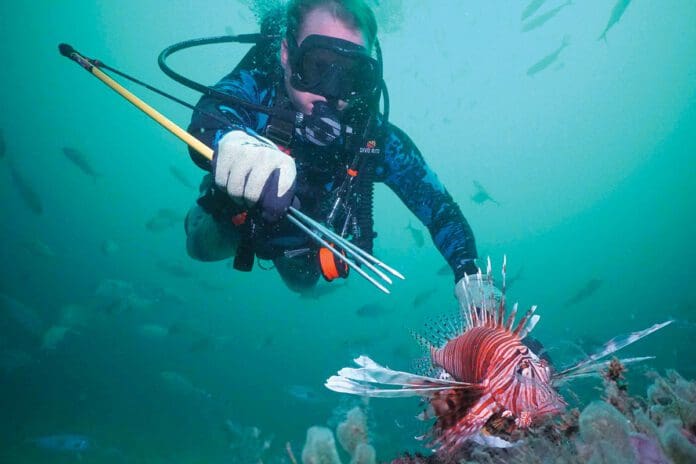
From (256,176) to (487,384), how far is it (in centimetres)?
119

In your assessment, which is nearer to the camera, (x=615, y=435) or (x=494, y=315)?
(x=615, y=435)

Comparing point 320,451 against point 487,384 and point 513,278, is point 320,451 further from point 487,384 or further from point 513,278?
point 513,278

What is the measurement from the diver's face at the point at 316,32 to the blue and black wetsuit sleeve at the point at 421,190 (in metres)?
0.99

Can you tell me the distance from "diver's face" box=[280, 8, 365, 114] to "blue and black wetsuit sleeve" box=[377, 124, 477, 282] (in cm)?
99

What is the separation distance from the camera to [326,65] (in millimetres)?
3289

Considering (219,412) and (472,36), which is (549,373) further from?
(472,36)

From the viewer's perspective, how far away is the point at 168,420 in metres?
13.6

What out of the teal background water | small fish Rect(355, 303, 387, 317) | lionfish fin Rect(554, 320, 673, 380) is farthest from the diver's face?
small fish Rect(355, 303, 387, 317)

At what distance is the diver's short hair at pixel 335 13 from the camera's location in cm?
351

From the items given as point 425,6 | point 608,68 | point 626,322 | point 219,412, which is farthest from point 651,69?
point 219,412

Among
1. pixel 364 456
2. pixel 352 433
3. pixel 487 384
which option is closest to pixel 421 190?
pixel 352 433

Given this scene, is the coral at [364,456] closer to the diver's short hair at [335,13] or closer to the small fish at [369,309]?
the diver's short hair at [335,13]

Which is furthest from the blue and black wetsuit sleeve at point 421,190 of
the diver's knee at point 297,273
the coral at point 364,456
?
the coral at point 364,456

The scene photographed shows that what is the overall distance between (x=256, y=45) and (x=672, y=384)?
436cm
